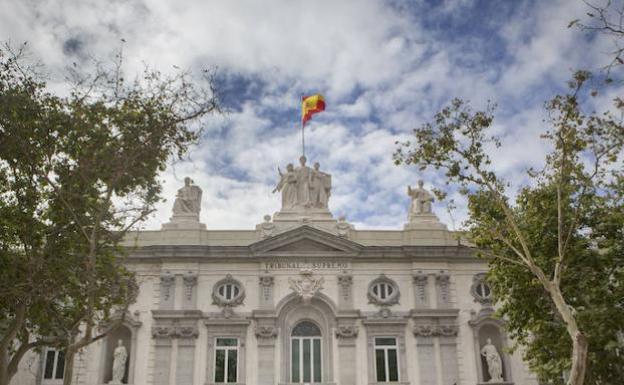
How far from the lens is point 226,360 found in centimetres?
2627

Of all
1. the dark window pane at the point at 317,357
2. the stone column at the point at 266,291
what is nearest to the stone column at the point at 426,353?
the dark window pane at the point at 317,357

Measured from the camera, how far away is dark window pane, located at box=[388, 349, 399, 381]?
2633cm

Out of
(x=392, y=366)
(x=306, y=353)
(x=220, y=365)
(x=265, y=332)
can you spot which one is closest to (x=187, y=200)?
(x=265, y=332)

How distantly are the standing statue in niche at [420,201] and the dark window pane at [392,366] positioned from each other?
666 cm

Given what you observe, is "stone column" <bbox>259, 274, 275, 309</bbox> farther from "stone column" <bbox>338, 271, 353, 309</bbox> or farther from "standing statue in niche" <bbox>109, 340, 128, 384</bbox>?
"standing statue in niche" <bbox>109, 340, 128, 384</bbox>

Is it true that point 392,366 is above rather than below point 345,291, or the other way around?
below

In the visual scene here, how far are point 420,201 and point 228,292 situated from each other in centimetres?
971

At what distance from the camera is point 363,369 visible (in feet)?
85.9

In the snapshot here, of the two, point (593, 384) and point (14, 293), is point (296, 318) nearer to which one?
point (593, 384)

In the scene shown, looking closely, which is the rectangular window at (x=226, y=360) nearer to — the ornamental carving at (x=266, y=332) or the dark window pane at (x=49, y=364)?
the ornamental carving at (x=266, y=332)

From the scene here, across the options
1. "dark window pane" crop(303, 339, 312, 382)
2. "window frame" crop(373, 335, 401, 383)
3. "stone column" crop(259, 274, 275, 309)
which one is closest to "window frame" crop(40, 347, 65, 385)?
"stone column" crop(259, 274, 275, 309)

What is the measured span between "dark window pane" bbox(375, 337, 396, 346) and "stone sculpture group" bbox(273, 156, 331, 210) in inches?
259

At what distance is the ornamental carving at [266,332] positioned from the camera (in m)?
26.4

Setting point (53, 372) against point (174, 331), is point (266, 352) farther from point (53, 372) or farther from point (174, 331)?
point (53, 372)
